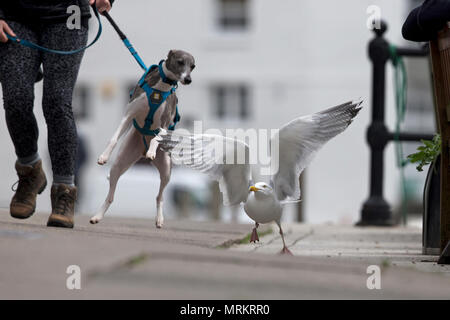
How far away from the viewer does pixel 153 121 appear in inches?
191

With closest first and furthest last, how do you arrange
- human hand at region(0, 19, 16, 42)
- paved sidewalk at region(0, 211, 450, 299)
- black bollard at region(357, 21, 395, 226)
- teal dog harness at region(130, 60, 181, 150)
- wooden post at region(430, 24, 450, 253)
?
paved sidewalk at region(0, 211, 450, 299) < teal dog harness at region(130, 60, 181, 150) < wooden post at region(430, 24, 450, 253) < human hand at region(0, 19, 16, 42) < black bollard at region(357, 21, 395, 226)

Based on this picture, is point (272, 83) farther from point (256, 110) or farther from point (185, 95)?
point (185, 95)

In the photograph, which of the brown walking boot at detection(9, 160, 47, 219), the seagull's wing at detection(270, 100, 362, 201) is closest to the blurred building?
the brown walking boot at detection(9, 160, 47, 219)

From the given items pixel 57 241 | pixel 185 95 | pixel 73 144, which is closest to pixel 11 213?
pixel 73 144

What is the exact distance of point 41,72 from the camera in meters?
5.47

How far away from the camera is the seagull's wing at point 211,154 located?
181 inches

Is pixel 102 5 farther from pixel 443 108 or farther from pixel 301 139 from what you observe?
pixel 443 108

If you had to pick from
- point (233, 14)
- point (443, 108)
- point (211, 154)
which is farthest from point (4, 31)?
point (233, 14)

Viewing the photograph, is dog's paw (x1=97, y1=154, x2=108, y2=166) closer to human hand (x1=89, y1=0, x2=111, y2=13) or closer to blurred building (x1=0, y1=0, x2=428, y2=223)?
human hand (x1=89, y1=0, x2=111, y2=13)

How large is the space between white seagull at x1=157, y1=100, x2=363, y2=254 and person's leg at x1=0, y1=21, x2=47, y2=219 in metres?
1.00

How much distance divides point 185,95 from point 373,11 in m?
18.5

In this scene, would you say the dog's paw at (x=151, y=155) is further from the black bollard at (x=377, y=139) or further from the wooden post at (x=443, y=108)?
the black bollard at (x=377, y=139)

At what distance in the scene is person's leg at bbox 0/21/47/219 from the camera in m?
5.12

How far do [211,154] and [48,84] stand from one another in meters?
1.13
